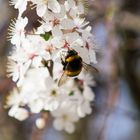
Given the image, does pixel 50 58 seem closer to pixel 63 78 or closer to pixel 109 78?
pixel 63 78

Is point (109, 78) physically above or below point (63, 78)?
below

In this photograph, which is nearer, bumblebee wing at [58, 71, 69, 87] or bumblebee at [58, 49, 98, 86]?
bumblebee at [58, 49, 98, 86]

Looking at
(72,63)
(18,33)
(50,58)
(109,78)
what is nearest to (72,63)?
(72,63)

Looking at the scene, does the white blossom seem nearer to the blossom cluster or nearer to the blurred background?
the blossom cluster

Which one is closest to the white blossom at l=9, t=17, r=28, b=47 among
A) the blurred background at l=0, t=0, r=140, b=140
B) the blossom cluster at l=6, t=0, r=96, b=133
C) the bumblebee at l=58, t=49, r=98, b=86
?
the blossom cluster at l=6, t=0, r=96, b=133

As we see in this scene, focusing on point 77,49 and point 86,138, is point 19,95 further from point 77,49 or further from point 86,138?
point 86,138

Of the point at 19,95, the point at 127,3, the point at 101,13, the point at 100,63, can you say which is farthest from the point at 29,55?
the point at 127,3
